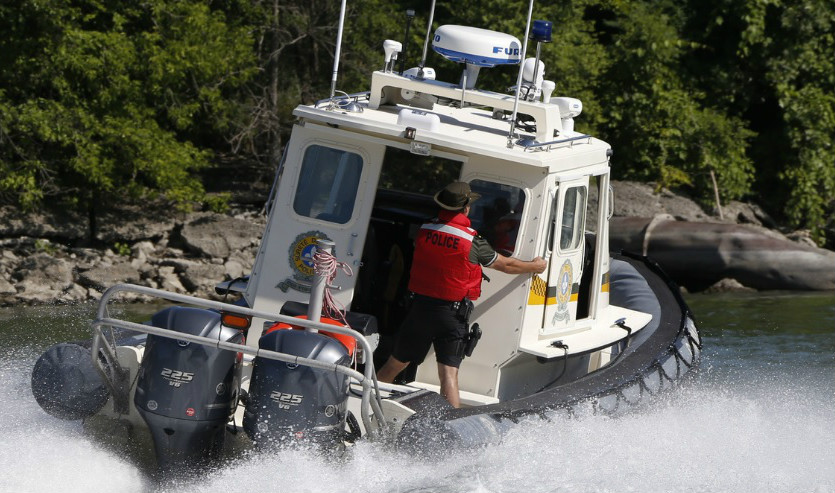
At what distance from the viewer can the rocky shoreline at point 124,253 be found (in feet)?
39.7

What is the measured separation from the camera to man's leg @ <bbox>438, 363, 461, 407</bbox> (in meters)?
5.89

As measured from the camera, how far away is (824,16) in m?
17.0

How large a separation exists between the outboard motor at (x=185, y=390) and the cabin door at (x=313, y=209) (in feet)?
4.24

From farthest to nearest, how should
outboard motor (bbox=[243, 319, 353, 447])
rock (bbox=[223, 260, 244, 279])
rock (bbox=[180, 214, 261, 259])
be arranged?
rock (bbox=[180, 214, 261, 259])
rock (bbox=[223, 260, 244, 279])
outboard motor (bbox=[243, 319, 353, 447])

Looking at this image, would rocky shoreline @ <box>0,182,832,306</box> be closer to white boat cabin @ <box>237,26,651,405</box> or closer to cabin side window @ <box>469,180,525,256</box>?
white boat cabin @ <box>237,26,651,405</box>

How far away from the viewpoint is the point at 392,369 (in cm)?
595

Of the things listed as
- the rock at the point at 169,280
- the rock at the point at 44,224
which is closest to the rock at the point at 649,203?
the rock at the point at 169,280

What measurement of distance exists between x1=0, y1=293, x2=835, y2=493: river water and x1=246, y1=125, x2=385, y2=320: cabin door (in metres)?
1.36

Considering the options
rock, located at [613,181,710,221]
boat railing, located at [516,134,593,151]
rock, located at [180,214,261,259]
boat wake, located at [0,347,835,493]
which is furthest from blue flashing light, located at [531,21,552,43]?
rock, located at [613,181,710,221]

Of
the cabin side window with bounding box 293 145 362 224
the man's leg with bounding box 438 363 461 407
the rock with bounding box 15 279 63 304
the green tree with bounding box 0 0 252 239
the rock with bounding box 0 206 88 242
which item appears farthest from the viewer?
the rock with bounding box 0 206 88 242

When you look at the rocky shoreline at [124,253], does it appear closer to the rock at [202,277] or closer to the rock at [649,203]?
the rock at [202,277]

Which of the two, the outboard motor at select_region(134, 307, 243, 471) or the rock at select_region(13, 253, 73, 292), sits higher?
the outboard motor at select_region(134, 307, 243, 471)

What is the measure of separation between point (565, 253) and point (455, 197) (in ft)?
3.49

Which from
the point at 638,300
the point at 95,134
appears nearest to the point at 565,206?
the point at 638,300
